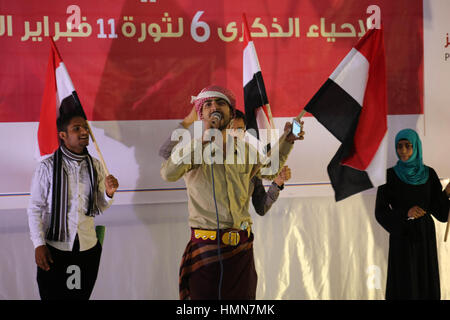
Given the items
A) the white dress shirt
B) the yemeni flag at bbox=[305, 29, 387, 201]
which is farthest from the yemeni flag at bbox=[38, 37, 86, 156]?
the yemeni flag at bbox=[305, 29, 387, 201]

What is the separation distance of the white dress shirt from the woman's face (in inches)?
67.9

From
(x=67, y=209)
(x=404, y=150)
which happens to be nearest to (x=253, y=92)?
(x=404, y=150)

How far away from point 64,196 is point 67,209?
7cm

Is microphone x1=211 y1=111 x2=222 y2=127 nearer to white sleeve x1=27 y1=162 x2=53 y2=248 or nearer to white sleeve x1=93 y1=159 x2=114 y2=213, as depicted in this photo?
white sleeve x1=93 y1=159 x2=114 y2=213

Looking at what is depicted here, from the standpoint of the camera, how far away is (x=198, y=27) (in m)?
2.94

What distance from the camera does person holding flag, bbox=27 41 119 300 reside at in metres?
2.64

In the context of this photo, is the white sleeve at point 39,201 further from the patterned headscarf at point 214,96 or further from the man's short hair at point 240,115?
the man's short hair at point 240,115

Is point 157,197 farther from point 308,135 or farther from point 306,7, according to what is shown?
point 306,7

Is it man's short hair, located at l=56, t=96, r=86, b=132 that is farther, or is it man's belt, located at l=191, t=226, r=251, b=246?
man's short hair, located at l=56, t=96, r=86, b=132

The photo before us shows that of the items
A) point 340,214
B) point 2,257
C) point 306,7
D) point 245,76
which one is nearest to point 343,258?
point 340,214

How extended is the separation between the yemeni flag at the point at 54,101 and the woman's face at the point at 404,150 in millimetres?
1851

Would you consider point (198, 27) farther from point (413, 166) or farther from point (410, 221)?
point (410, 221)

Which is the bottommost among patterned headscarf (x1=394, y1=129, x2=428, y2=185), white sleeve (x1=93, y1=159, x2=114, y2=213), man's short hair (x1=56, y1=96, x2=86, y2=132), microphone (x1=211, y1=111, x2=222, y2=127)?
white sleeve (x1=93, y1=159, x2=114, y2=213)

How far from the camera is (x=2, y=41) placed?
284 centimetres
